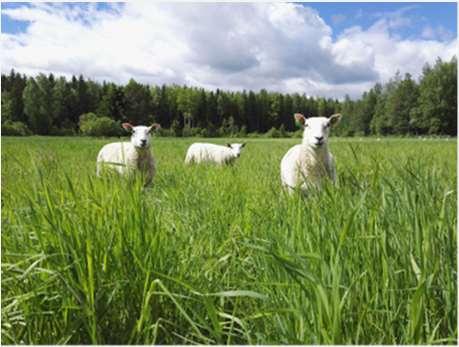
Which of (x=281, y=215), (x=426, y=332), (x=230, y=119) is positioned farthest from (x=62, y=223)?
(x=230, y=119)

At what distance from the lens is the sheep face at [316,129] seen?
16.8 ft

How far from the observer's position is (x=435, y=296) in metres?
1.56

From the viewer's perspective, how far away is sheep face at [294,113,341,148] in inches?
201

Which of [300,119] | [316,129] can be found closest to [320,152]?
[316,129]

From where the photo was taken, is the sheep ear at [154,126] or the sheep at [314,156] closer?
the sheep at [314,156]

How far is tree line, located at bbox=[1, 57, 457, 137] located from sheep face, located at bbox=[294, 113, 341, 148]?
529 inches

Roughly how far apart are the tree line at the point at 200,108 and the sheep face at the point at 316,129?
529 inches

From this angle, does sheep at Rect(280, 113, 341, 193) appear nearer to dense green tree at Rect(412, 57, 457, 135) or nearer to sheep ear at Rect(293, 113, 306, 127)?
sheep ear at Rect(293, 113, 306, 127)

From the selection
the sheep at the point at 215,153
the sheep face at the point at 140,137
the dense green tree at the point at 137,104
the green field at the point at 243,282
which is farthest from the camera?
the dense green tree at the point at 137,104

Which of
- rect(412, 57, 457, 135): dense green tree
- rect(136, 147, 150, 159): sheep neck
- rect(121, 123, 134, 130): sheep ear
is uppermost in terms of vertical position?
rect(412, 57, 457, 135): dense green tree

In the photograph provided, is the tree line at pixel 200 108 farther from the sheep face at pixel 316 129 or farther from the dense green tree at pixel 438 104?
the sheep face at pixel 316 129

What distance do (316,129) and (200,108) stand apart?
77.4ft

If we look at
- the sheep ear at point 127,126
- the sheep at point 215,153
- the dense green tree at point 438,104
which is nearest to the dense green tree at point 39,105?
the sheep at point 215,153

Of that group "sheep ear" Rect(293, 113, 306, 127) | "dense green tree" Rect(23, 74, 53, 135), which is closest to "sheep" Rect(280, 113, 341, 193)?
"sheep ear" Rect(293, 113, 306, 127)
